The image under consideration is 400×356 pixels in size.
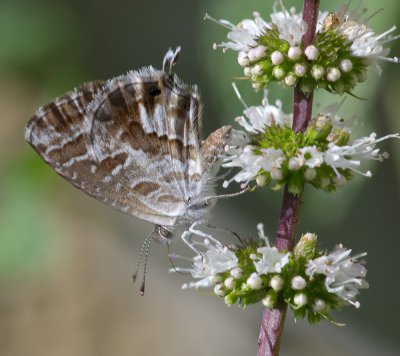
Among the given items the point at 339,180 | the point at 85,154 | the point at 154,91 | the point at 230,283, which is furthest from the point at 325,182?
the point at 85,154

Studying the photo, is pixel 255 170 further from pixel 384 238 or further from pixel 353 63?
pixel 384 238

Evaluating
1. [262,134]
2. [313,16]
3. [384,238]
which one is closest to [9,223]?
[384,238]

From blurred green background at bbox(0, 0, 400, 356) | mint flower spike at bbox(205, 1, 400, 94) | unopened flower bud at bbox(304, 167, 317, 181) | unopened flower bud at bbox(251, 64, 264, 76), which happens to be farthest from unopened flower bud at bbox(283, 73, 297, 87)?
blurred green background at bbox(0, 0, 400, 356)

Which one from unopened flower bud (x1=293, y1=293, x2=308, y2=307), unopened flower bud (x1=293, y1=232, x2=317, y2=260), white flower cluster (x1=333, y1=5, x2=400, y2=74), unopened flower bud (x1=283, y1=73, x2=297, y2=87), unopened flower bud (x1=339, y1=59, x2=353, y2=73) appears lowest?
unopened flower bud (x1=293, y1=293, x2=308, y2=307)

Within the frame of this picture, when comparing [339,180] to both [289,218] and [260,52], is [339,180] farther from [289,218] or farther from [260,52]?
[260,52]

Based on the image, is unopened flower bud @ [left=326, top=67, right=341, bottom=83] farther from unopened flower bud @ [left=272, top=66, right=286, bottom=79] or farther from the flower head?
the flower head

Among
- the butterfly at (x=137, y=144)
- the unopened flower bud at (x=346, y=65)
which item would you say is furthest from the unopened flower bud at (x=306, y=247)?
the unopened flower bud at (x=346, y=65)
